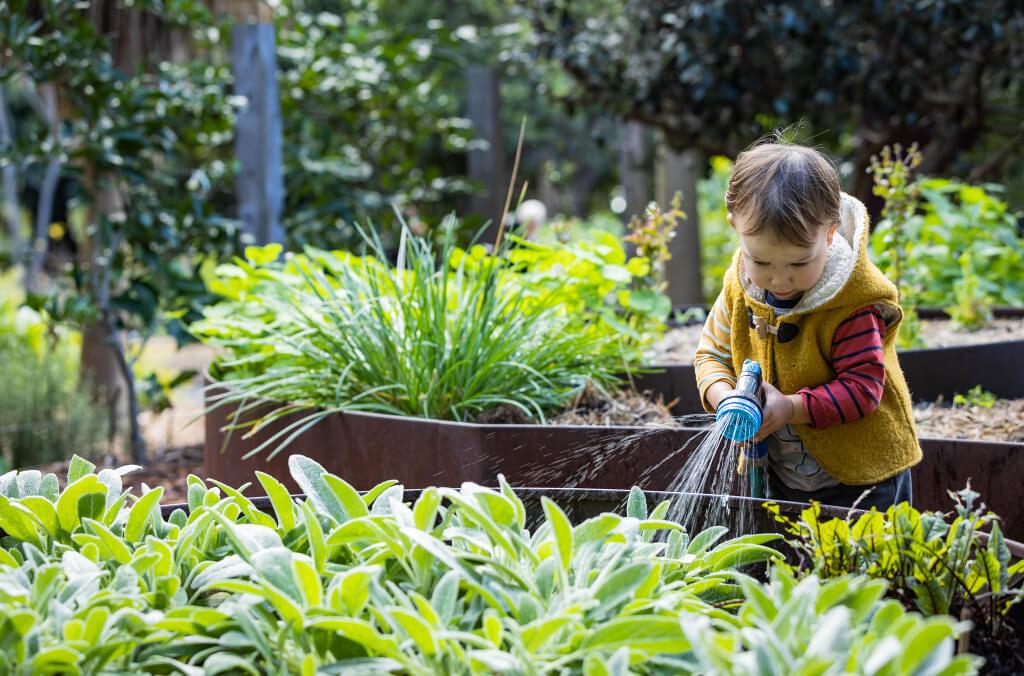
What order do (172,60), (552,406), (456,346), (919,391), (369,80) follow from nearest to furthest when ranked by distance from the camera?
(456,346) < (552,406) < (919,391) < (369,80) < (172,60)

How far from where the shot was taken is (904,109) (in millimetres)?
5867

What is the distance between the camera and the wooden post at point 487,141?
22.9ft

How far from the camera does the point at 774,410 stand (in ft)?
6.34

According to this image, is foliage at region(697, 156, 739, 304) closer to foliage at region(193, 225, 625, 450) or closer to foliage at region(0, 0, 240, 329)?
foliage at region(0, 0, 240, 329)

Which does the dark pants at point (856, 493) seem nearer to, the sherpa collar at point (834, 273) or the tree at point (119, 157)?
the sherpa collar at point (834, 273)

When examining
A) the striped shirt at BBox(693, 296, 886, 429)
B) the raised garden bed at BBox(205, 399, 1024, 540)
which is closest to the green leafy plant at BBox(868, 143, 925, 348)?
the raised garden bed at BBox(205, 399, 1024, 540)

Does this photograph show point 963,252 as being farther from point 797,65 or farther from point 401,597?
point 401,597

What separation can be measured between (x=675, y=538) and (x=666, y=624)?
1.32ft

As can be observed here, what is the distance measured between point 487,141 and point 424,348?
453cm

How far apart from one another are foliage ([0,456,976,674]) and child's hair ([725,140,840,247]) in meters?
0.60

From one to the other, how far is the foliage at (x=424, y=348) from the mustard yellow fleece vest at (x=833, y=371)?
69 cm

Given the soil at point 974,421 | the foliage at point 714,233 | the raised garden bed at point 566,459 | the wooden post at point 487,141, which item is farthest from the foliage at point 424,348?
the foliage at point 714,233

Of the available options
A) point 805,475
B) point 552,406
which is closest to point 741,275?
point 805,475

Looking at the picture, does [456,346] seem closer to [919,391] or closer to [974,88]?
[919,391]
